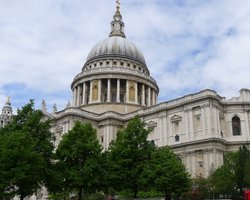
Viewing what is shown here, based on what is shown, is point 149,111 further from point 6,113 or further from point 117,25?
point 6,113

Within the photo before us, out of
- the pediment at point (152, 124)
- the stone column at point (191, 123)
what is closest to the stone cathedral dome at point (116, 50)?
the pediment at point (152, 124)

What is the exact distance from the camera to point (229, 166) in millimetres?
39406

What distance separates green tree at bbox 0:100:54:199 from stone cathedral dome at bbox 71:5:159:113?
1403 inches

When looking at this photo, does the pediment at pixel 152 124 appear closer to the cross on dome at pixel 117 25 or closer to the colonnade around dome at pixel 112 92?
the colonnade around dome at pixel 112 92

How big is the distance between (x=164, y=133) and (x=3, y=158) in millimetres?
31882

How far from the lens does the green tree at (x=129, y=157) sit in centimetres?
3853

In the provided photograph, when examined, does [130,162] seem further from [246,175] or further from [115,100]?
[115,100]

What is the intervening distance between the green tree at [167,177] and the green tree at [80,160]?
560 centimetres

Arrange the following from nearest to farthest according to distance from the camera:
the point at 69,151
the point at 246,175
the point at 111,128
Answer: the point at 246,175 < the point at 69,151 < the point at 111,128

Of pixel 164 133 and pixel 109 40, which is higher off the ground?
pixel 109 40

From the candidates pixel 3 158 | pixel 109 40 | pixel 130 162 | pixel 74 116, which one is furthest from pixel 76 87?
pixel 3 158

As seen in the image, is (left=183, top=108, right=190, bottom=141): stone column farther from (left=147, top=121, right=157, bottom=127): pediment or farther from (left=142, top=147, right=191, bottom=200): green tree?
(left=142, top=147, right=191, bottom=200): green tree

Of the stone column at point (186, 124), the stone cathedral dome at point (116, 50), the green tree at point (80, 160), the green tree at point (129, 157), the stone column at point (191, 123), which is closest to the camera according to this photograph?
the green tree at point (80, 160)

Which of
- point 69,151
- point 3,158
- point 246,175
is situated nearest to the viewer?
point 3,158
